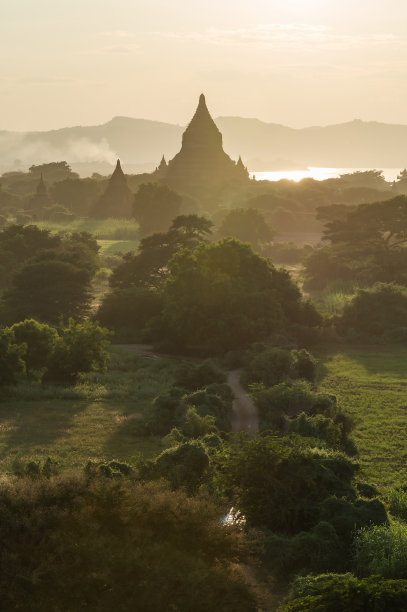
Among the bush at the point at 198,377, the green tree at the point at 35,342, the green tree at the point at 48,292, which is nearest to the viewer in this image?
the bush at the point at 198,377

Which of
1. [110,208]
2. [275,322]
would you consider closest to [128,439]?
[275,322]

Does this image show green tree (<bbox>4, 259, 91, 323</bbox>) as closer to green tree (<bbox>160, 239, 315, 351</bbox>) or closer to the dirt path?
green tree (<bbox>160, 239, 315, 351</bbox>)

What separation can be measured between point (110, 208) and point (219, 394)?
77266 millimetres

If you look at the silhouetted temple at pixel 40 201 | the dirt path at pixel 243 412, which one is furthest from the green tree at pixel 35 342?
the silhouetted temple at pixel 40 201

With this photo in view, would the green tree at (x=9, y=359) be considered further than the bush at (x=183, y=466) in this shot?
Yes

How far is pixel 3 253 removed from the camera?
189 feet

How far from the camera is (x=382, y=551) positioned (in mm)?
15188

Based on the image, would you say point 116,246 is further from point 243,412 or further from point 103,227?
point 243,412

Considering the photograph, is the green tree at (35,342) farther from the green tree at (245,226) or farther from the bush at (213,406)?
the green tree at (245,226)

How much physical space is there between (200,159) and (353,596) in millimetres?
106983

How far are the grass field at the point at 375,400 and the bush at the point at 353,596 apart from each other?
809 centimetres

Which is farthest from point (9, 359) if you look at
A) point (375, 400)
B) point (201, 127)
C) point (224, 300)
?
point (201, 127)

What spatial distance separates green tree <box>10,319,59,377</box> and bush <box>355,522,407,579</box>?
20.6 m

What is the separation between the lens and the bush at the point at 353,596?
12664 mm
